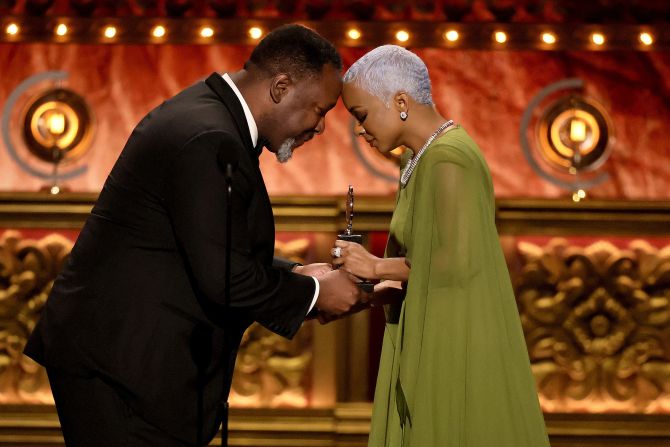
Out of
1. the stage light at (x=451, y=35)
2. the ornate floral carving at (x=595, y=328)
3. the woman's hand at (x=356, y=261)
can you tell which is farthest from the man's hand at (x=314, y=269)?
the stage light at (x=451, y=35)

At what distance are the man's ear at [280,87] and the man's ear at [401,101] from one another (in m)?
0.37

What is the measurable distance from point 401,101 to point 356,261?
0.49 metres

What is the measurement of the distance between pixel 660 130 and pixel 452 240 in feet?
9.06

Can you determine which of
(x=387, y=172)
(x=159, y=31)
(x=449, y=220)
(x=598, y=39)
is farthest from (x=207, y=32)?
(x=449, y=220)

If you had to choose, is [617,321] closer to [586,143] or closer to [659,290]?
[659,290]

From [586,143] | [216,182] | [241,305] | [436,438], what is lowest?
[436,438]

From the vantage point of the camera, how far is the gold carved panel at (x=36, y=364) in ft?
15.7

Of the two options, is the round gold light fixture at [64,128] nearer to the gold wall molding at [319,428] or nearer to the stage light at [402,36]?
the gold wall molding at [319,428]

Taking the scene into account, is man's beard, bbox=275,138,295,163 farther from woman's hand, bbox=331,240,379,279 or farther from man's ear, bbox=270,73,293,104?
woman's hand, bbox=331,240,379,279

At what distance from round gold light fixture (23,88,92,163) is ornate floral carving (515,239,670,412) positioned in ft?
7.20

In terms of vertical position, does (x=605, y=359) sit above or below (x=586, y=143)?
below

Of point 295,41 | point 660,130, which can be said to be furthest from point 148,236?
point 660,130

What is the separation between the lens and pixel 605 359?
15.9 feet

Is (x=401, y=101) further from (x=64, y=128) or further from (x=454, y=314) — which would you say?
(x=64, y=128)
